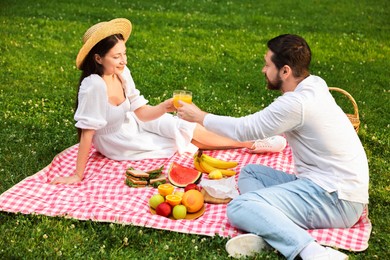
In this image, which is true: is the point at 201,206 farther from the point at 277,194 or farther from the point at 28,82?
the point at 28,82

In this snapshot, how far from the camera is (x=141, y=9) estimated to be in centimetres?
1427

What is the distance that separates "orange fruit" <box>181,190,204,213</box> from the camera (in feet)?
17.9

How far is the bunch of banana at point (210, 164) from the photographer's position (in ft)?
21.0

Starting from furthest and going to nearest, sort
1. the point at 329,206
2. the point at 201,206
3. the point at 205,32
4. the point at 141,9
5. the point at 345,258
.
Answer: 1. the point at 141,9
2. the point at 205,32
3. the point at 201,206
4. the point at 329,206
5. the point at 345,258

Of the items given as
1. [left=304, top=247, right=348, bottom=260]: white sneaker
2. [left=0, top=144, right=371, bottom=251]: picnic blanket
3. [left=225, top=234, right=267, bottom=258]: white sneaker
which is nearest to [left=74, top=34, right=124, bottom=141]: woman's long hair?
[left=0, top=144, right=371, bottom=251]: picnic blanket

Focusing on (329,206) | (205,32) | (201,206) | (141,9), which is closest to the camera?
(329,206)

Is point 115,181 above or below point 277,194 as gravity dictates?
Answer: below

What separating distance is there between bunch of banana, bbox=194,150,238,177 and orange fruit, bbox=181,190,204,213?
0.89 metres

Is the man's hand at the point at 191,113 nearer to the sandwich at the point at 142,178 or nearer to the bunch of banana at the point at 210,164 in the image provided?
the sandwich at the point at 142,178

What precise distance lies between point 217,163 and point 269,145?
0.76 metres

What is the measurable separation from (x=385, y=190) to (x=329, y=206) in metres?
1.33

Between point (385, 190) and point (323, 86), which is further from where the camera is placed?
point (385, 190)

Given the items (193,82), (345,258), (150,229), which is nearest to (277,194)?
(345,258)

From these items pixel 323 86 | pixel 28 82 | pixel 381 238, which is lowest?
pixel 28 82
